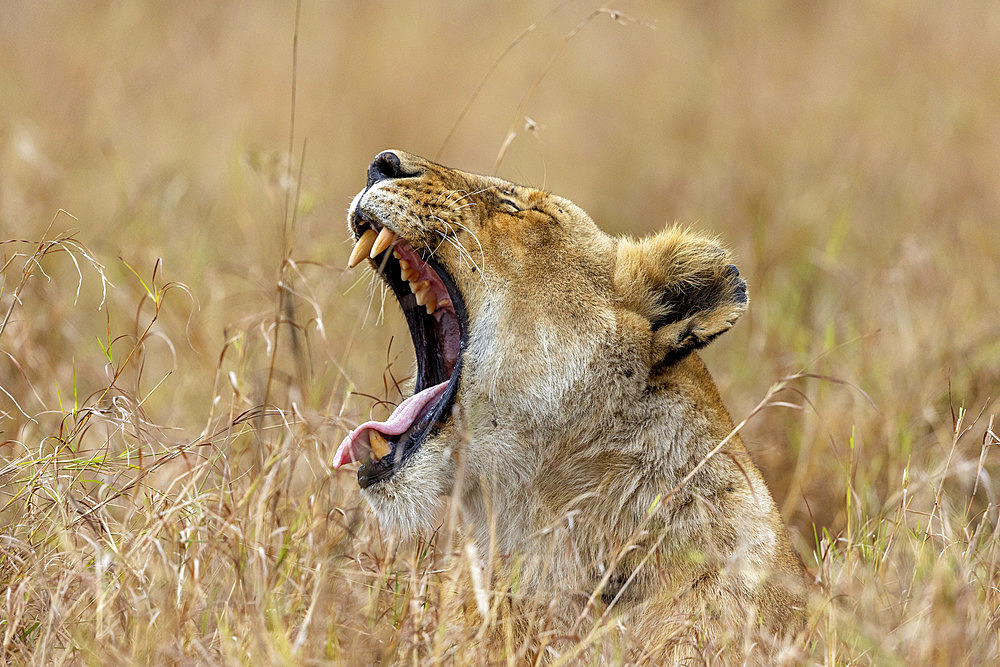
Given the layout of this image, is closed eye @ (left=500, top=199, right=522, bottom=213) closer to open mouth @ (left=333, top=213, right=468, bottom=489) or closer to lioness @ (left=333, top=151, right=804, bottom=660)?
lioness @ (left=333, top=151, right=804, bottom=660)

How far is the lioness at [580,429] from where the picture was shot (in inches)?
107

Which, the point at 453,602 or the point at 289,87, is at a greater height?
the point at 289,87

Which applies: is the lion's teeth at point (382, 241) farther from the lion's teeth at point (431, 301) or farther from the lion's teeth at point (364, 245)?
the lion's teeth at point (431, 301)

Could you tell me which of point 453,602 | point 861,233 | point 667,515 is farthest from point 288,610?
point 861,233

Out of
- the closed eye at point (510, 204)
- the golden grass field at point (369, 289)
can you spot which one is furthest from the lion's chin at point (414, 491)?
the closed eye at point (510, 204)

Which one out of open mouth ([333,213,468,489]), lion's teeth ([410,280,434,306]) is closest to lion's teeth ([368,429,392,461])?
open mouth ([333,213,468,489])

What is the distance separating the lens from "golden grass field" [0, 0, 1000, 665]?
8.41 feet

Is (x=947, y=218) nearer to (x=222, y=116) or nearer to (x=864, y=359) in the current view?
(x=864, y=359)

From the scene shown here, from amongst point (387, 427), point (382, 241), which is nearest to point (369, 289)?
point (382, 241)

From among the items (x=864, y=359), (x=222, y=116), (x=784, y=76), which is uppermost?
(x=784, y=76)

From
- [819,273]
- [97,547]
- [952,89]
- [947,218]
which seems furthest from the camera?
[952,89]

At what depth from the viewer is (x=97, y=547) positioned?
2.45m

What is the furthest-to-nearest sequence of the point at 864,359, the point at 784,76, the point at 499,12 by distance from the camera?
the point at 499,12, the point at 784,76, the point at 864,359

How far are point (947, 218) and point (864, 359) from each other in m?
2.30
